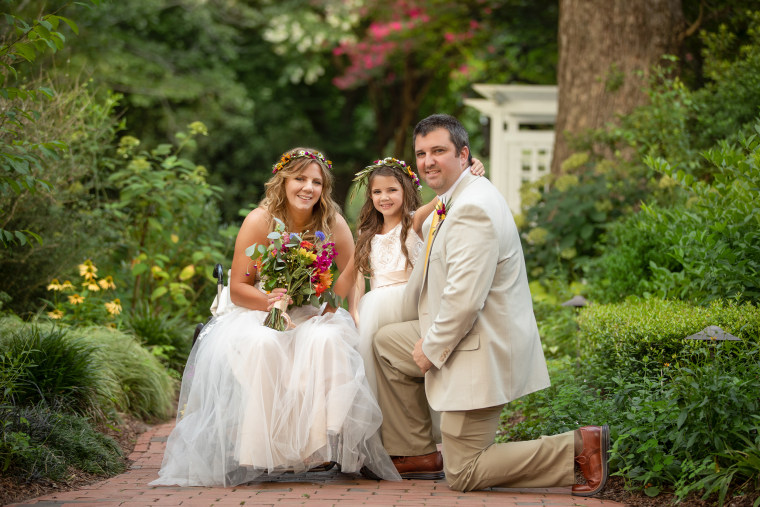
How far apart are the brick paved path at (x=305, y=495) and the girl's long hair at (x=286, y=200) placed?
1.60 m

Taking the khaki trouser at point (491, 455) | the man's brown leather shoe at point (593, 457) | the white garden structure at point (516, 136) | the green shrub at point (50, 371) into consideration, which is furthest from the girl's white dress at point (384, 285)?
the white garden structure at point (516, 136)

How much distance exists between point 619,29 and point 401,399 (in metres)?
7.21

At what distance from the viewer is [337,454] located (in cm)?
480

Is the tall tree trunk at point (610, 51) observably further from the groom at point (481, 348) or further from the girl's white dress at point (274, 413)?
the girl's white dress at point (274, 413)

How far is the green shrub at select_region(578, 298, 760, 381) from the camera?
16.2 ft

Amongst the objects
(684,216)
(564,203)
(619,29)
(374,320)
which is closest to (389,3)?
(619,29)

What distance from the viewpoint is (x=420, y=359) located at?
184 inches

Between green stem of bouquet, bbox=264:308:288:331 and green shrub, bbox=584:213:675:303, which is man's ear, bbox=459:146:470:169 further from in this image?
green shrub, bbox=584:213:675:303

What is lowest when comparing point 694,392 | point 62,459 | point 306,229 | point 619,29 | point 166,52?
point 62,459

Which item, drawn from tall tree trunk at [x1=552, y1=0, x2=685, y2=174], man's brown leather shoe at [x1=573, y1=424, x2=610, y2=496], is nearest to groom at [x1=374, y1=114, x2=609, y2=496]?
man's brown leather shoe at [x1=573, y1=424, x2=610, y2=496]

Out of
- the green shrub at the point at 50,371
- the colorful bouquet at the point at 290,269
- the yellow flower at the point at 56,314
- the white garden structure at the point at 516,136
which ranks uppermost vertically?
the white garden structure at the point at 516,136

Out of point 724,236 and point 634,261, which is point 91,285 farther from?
point 724,236

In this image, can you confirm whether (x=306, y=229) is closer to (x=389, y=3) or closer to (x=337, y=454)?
(x=337, y=454)

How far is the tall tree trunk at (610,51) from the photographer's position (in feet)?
34.8
